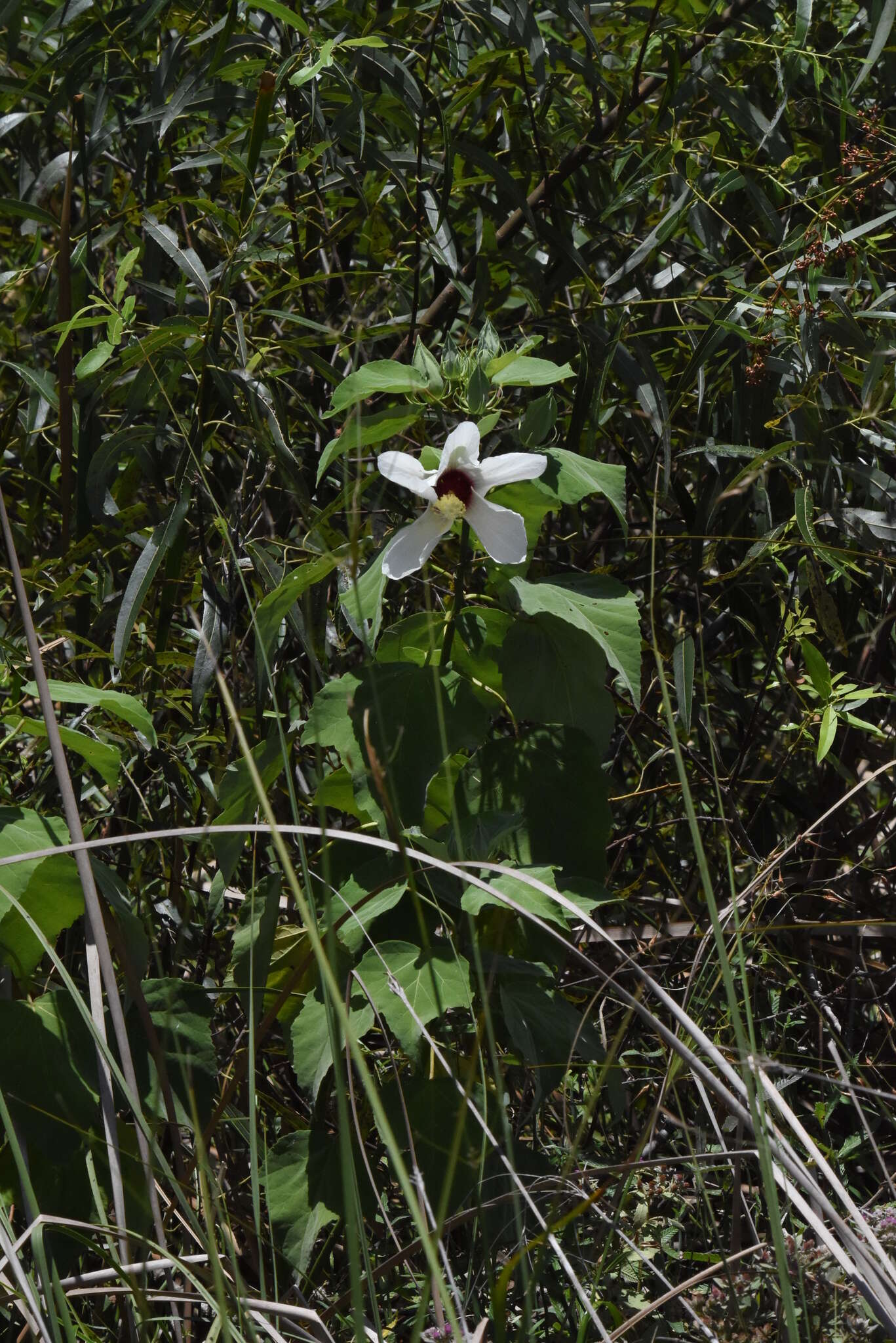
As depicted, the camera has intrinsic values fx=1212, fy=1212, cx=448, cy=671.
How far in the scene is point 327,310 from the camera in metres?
1.72

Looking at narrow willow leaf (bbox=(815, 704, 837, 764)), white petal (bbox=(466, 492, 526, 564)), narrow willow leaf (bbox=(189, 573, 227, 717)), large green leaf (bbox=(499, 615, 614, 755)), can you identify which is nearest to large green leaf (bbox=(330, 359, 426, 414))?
white petal (bbox=(466, 492, 526, 564))

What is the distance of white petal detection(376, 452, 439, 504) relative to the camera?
979mm

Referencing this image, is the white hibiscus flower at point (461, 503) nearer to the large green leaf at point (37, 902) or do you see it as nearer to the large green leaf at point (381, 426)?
the large green leaf at point (381, 426)

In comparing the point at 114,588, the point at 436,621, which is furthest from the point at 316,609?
the point at 114,588

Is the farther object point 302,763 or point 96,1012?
point 302,763

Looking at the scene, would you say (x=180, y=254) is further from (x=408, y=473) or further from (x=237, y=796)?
(x=237, y=796)

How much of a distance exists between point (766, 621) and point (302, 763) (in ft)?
2.19

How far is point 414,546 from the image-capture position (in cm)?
100

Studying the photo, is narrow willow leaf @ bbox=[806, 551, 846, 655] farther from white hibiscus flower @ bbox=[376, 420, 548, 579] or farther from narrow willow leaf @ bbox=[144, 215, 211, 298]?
narrow willow leaf @ bbox=[144, 215, 211, 298]

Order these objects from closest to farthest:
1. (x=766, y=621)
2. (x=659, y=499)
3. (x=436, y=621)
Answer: (x=436, y=621) < (x=659, y=499) < (x=766, y=621)

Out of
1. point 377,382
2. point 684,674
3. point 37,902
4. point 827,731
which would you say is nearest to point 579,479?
point 377,382

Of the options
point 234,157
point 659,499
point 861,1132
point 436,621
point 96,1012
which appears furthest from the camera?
point 659,499

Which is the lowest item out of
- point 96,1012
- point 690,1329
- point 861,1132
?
point 861,1132

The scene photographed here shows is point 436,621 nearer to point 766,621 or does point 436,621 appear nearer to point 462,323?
point 462,323
